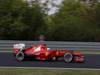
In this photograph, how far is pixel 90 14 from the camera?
2694 centimetres

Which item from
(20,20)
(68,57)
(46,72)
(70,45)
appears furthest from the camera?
(20,20)

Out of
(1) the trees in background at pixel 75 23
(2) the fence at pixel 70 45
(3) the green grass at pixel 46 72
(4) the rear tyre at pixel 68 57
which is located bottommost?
(3) the green grass at pixel 46 72

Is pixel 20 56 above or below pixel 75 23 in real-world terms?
below

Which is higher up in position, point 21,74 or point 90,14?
point 90,14

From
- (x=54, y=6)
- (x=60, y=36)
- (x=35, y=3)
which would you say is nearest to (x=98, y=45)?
(x=60, y=36)

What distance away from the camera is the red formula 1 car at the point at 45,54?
12594mm

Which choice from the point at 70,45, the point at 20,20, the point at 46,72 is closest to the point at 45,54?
the point at 46,72

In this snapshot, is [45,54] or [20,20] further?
[20,20]

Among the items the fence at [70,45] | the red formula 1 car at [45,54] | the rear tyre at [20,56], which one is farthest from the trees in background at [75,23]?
the rear tyre at [20,56]

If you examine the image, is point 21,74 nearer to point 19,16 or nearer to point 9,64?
point 9,64

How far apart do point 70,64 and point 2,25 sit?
12452 mm

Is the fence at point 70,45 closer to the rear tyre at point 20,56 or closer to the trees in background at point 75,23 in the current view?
the trees in background at point 75,23

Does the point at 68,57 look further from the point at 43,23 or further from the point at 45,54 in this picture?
the point at 43,23

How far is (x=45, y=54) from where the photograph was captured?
12.8 meters
